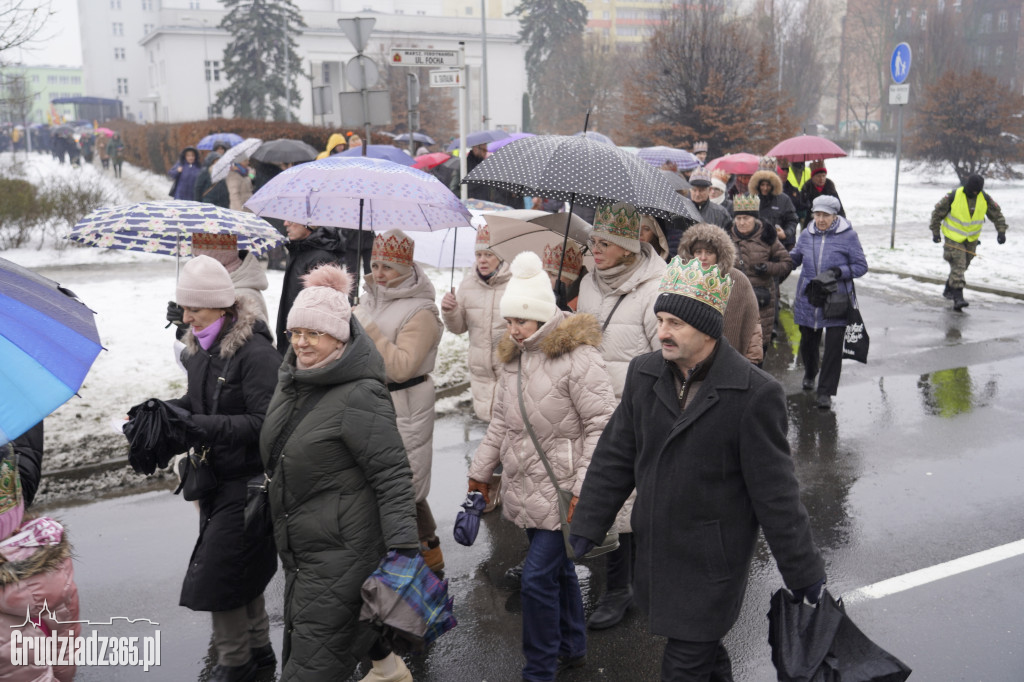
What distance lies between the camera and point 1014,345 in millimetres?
10773

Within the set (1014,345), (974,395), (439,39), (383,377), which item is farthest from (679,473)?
(439,39)

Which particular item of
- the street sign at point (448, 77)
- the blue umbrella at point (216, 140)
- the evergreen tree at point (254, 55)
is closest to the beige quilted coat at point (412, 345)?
the street sign at point (448, 77)

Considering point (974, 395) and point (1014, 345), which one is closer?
point (974, 395)

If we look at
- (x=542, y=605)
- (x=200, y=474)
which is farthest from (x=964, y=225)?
(x=200, y=474)

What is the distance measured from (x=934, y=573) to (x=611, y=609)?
2.00 meters

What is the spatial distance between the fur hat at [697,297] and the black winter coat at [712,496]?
0.37 ft

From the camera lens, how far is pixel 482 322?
19.3ft

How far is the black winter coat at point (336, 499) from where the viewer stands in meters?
3.60

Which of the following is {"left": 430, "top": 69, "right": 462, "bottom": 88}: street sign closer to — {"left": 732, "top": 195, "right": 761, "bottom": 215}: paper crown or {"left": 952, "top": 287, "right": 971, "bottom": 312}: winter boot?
{"left": 732, "top": 195, "right": 761, "bottom": 215}: paper crown

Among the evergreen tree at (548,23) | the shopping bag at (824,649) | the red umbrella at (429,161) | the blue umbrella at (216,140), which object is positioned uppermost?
the evergreen tree at (548,23)

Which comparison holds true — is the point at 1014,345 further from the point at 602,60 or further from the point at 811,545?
the point at 602,60

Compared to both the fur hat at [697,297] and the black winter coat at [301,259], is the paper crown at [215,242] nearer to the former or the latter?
the black winter coat at [301,259]

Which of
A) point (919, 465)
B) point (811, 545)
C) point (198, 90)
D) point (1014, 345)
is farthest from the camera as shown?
point (198, 90)

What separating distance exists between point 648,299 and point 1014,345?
306 inches
